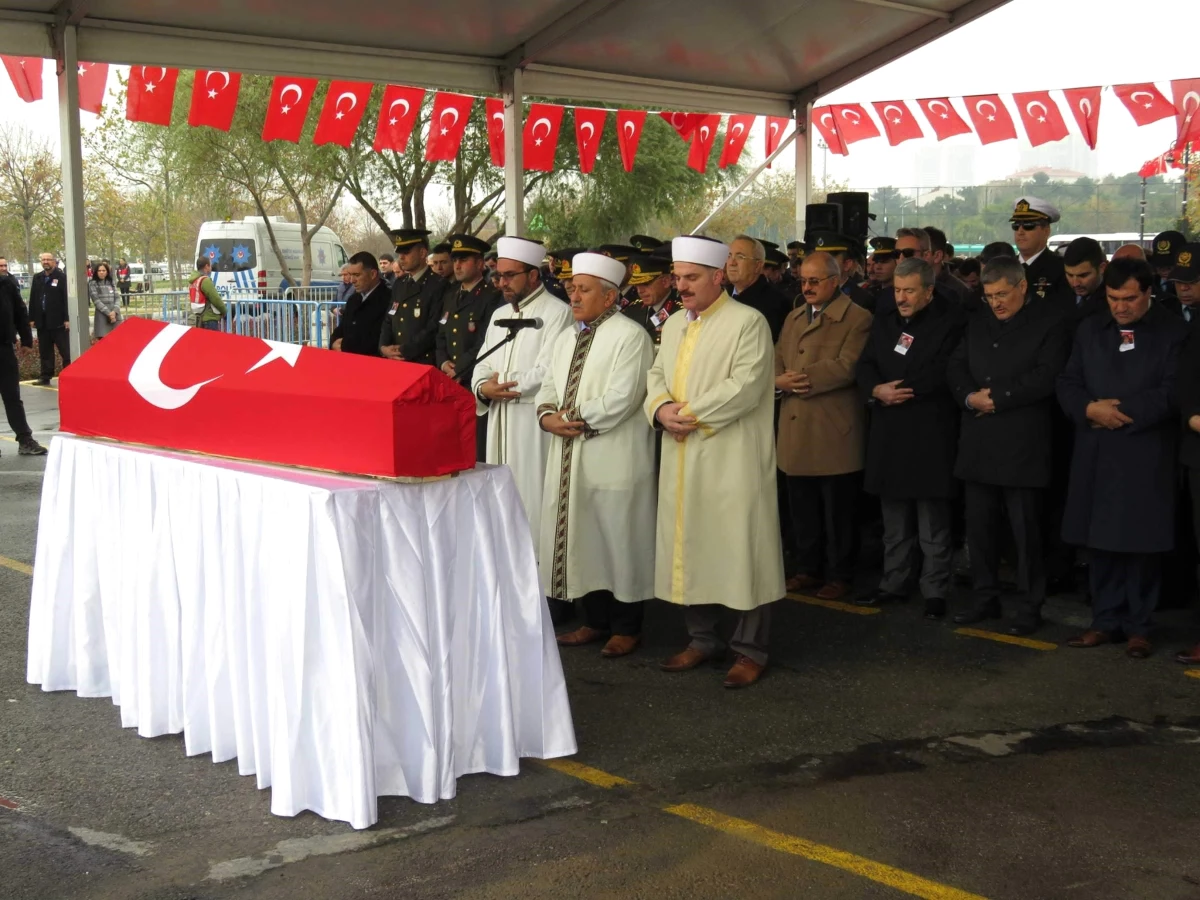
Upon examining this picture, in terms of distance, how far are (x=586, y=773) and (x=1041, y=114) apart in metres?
11.0

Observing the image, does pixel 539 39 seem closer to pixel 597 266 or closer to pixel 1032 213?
pixel 1032 213

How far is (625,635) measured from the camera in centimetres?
612

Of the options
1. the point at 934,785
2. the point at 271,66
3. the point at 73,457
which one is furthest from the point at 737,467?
the point at 271,66

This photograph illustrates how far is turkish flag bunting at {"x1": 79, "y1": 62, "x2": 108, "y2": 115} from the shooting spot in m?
9.84

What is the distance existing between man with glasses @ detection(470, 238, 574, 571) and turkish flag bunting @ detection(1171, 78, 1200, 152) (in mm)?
8757

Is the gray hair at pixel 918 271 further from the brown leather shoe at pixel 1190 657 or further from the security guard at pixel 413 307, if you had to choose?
the security guard at pixel 413 307

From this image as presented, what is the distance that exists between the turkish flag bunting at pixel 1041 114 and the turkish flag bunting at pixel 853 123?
1.58 meters

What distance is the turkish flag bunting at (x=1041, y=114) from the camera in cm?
1333

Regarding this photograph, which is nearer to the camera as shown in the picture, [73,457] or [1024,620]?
[73,457]

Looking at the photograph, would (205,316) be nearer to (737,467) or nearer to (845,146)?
(845,146)

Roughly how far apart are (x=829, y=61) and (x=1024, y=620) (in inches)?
256

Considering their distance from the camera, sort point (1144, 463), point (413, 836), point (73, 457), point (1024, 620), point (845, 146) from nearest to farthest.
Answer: point (413, 836), point (73, 457), point (1144, 463), point (1024, 620), point (845, 146)

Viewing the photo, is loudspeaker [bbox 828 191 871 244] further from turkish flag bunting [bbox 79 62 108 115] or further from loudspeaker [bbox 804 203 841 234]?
turkish flag bunting [bbox 79 62 108 115]

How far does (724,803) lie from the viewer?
427 centimetres
